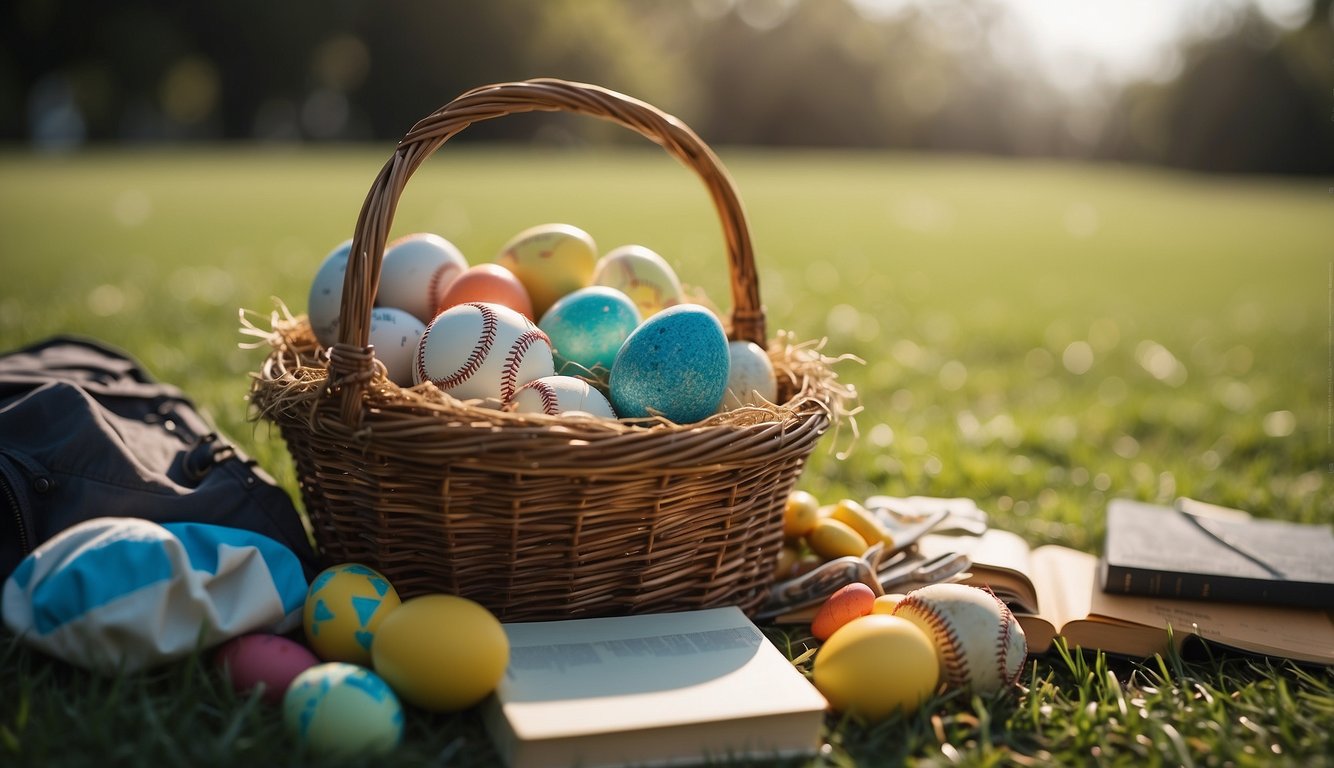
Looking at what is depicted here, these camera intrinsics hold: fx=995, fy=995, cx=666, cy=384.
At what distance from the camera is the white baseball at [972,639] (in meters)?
1.93

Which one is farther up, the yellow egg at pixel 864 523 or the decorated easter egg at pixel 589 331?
the decorated easter egg at pixel 589 331

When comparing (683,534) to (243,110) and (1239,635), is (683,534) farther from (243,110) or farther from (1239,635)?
(243,110)

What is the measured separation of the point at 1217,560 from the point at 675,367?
4.63ft

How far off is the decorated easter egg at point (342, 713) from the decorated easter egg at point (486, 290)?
3.46 feet

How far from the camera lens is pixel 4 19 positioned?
30.2 meters

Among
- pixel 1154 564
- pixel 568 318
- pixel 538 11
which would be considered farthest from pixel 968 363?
pixel 538 11

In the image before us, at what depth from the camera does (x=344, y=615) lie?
6.14ft

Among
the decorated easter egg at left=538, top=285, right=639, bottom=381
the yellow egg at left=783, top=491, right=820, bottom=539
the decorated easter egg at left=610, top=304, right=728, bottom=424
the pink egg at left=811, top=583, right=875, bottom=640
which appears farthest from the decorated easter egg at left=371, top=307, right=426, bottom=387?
the pink egg at left=811, top=583, right=875, bottom=640

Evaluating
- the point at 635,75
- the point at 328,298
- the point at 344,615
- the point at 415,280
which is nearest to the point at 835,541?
the point at 344,615

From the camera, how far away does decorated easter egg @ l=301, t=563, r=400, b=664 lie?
1866 mm

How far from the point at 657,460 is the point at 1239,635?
1.40 meters

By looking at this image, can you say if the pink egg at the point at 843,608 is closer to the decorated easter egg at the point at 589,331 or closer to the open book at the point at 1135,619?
the open book at the point at 1135,619

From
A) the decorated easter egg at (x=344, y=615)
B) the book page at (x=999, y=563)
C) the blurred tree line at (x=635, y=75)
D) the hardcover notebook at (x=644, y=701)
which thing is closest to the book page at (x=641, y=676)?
the hardcover notebook at (x=644, y=701)

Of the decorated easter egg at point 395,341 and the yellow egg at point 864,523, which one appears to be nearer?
the decorated easter egg at point 395,341
